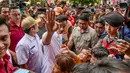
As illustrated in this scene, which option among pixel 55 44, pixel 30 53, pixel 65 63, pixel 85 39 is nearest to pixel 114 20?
pixel 55 44

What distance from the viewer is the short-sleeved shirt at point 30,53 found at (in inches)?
161

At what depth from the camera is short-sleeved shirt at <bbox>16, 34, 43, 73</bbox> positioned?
408cm

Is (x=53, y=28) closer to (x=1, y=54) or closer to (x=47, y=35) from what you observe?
(x=47, y=35)

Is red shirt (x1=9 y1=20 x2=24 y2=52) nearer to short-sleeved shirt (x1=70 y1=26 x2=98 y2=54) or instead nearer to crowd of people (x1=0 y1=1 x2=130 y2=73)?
crowd of people (x1=0 y1=1 x2=130 y2=73)

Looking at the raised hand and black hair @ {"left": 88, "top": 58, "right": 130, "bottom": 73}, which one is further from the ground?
black hair @ {"left": 88, "top": 58, "right": 130, "bottom": 73}

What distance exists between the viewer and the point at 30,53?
13.5ft

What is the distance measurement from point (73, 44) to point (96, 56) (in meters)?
2.38

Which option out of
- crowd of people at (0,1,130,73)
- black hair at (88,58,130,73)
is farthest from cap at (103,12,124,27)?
black hair at (88,58,130,73)

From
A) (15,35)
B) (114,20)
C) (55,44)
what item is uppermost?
(114,20)

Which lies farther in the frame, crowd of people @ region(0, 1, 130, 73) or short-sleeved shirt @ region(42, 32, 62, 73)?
short-sleeved shirt @ region(42, 32, 62, 73)

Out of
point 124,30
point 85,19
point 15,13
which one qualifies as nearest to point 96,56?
point 124,30

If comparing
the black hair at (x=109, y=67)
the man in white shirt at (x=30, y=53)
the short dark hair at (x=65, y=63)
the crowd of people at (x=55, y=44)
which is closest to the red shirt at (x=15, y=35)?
the crowd of people at (x=55, y=44)

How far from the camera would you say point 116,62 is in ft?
4.83

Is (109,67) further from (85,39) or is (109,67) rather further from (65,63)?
(85,39)
